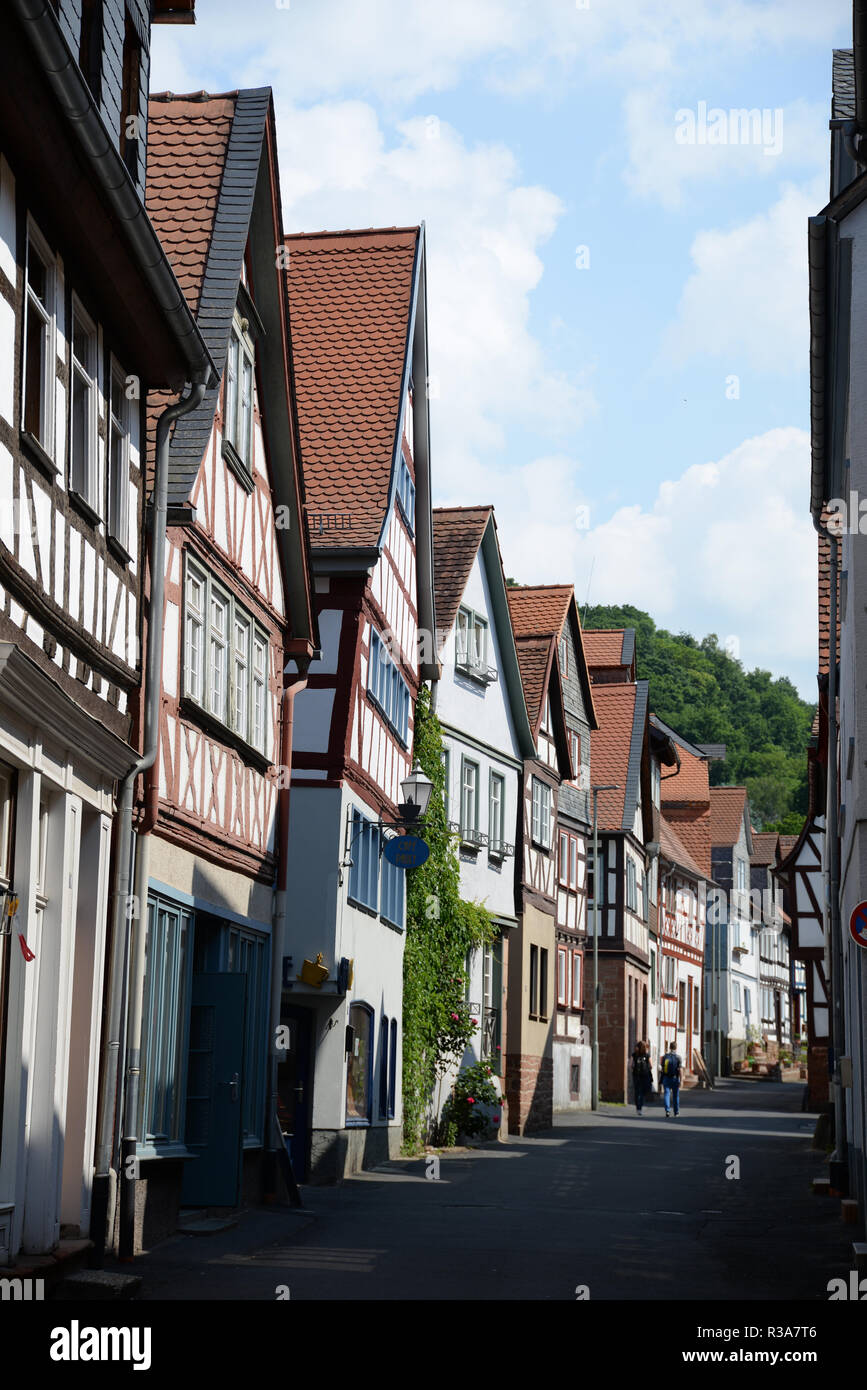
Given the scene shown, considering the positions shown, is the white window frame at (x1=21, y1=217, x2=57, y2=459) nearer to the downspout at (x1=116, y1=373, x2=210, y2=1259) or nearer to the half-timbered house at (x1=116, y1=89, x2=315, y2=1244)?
the downspout at (x1=116, y1=373, x2=210, y2=1259)

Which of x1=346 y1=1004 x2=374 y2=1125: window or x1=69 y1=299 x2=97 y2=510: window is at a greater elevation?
x1=69 y1=299 x2=97 y2=510: window

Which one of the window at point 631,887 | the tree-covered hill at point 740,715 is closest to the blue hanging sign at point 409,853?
the window at point 631,887

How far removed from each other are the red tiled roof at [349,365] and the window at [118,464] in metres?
8.87

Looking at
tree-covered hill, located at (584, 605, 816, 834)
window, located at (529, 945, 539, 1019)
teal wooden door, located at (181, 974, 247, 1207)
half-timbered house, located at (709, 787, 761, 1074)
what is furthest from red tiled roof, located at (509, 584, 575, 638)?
tree-covered hill, located at (584, 605, 816, 834)

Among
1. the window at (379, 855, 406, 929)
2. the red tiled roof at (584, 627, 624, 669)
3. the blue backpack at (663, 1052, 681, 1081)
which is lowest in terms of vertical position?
the blue backpack at (663, 1052, 681, 1081)

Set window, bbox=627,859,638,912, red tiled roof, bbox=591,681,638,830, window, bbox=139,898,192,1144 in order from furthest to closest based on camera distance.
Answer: window, bbox=627,859,638,912 < red tiled roof, bbox=591,681,638,830 < window, bbox=139,898,192,1144

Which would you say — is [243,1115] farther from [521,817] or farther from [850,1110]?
[521,817]

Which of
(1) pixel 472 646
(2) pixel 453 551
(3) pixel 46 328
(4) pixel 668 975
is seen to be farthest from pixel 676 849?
(3) pixel 46 328

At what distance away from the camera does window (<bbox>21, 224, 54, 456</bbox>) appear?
35.0ft

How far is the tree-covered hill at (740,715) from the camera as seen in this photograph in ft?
370

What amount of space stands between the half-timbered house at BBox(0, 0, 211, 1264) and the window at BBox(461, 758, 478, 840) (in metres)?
17.4

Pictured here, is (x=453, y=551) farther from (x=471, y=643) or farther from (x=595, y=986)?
(x=595, y=986)

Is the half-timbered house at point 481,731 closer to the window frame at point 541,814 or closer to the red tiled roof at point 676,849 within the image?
the window frame at point 541,814
